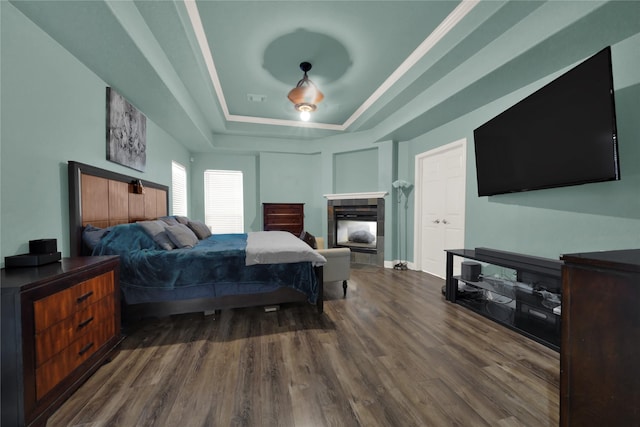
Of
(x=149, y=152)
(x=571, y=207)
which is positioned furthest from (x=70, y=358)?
(x=571, y=207)

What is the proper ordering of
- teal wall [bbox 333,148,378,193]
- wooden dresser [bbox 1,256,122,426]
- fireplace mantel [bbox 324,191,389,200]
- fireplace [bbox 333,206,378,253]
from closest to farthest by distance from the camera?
wooden dresser [bbox 1,256,122,426], fireplace mantel [bbox 324,191,389,200], fireplace [bbox 333,206,378,253], teal wall [bbox 333,148,378,193]

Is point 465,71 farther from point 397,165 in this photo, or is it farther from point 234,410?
point 234,410

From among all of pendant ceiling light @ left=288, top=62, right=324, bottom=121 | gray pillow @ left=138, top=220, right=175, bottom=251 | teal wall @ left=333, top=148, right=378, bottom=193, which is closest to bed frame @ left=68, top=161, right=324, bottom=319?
gray pillow @ left=138, top=220, right=175, bottom=251

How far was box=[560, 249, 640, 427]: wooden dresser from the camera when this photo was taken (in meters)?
0.84

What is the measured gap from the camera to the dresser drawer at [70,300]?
1245mm

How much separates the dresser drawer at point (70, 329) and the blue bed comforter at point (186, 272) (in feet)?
1.42

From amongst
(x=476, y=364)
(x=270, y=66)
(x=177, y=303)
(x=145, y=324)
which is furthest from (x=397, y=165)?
(x=145, y=324)

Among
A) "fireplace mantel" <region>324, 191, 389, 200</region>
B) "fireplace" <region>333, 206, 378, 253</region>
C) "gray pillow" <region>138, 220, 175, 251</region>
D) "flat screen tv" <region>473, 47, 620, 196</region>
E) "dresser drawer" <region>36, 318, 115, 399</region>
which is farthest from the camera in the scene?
"fireplace" <region>333, 206, 378, 253</region>

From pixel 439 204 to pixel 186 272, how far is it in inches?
153

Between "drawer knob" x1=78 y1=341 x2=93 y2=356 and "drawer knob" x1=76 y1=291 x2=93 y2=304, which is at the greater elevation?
"drawer knob" x1=76 y1=291 x2=93 y2=304

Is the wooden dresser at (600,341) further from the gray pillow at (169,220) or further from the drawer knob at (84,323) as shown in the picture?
the gray pillow at (169,220)

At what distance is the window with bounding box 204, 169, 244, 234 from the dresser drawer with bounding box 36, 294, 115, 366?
433 centimetres

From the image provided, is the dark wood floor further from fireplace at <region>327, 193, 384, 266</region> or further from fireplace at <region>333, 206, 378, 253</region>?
fireplace at <region>333, 206, 378, 253</region>

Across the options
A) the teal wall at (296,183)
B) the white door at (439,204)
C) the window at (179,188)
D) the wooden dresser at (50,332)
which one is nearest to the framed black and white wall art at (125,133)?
the window at (179,188)
